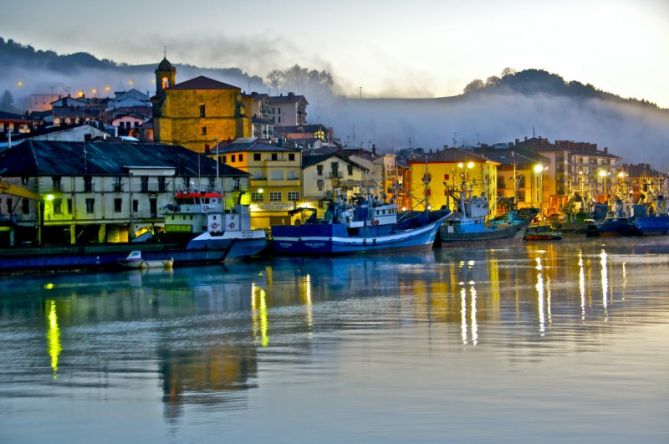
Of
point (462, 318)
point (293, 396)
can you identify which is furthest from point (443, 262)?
point (293, 396)

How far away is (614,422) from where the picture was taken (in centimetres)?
1708

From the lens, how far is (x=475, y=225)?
7188 centimetres

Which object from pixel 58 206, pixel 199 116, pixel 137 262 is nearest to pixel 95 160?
pixel 58 206

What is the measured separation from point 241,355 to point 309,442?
7.45 metres

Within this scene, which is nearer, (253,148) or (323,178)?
(253,148)

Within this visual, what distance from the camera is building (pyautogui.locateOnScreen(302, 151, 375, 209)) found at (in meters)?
70.9

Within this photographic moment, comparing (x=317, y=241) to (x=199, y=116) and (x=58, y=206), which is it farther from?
(x=199, y=116)

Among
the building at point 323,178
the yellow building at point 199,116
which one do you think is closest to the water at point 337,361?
the building at point 323,178

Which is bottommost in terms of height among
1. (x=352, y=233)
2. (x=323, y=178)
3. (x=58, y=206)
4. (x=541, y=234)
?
(x=541, y=234)

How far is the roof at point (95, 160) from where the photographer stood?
5403cm

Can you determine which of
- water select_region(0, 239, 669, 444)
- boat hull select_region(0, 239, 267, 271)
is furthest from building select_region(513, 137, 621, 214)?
water select_region(0, 239, 669, 444)

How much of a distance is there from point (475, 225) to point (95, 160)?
85.9 ft

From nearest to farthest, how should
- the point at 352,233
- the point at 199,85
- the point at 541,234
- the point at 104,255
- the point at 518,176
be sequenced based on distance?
the point at 104,255 < the point at 352,233 < the point at 541,234 < the point at 199,85 < the point at 518,176

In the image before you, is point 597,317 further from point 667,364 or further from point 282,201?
point 282,201
